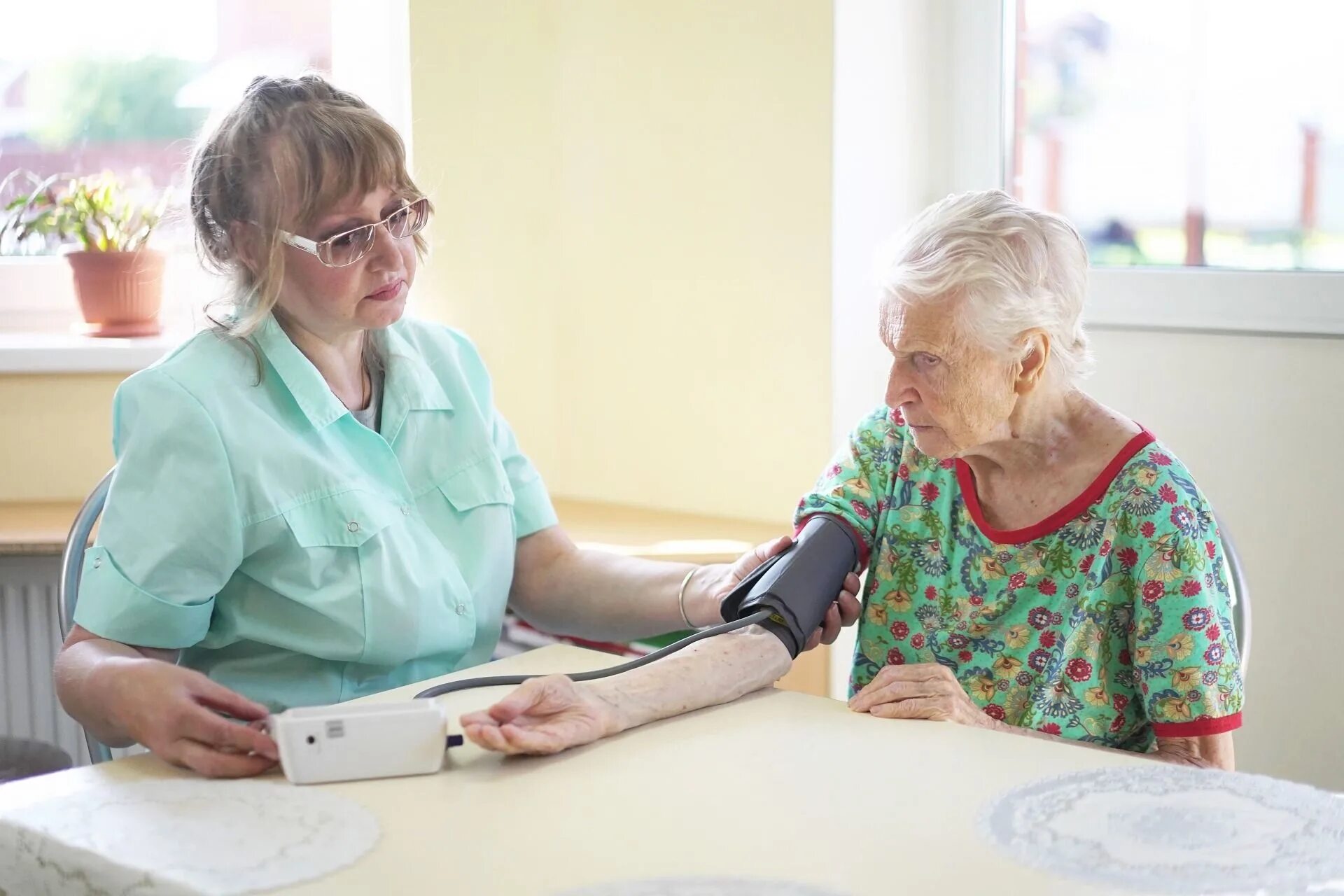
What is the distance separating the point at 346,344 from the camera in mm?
1604

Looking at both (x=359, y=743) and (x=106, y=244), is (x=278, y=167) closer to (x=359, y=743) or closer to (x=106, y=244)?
(x=359, y=743)

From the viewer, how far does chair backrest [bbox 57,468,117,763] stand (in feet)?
5.20

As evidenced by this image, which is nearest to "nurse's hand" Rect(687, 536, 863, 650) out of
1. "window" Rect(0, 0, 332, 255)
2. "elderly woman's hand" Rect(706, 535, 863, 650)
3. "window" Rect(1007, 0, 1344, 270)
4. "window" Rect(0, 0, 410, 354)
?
"elderly woman's hand" Rect(706, 535, 863, 650)

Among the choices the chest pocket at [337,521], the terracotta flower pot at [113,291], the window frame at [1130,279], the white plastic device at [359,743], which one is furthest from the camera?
the terracotta flower pot at [113,291]

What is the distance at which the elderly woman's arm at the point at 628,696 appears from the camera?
1.20 metres

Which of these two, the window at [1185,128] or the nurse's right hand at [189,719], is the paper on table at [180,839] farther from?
the window at [1185,128]

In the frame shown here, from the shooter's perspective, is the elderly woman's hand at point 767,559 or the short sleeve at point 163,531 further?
the elderly woman's hand at point 767,559

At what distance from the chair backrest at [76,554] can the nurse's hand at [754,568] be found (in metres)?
0.69

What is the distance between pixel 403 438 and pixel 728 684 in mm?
492

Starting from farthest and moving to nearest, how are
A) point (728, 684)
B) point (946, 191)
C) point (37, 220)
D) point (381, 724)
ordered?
point (37, 220) → point (946, 191) → point (728, 684) → point (381, 724)

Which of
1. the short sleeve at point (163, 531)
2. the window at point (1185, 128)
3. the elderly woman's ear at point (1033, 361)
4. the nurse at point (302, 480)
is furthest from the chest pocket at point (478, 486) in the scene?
the window at point (1185, 128)

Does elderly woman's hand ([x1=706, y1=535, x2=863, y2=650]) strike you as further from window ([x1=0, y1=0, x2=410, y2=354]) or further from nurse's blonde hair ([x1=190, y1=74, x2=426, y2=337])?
window ([x1=0, y1=0, x2=410, y2=354])

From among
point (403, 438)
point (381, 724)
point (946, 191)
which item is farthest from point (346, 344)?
point (946, 191)

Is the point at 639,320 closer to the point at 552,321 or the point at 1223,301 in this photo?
the point at 552,321
